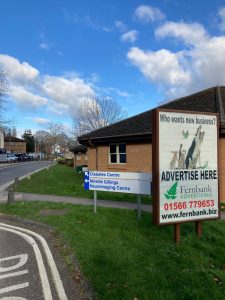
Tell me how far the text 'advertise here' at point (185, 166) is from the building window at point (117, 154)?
12.7 m

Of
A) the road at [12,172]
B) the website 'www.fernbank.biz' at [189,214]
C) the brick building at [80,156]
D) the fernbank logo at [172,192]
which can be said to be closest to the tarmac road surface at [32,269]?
the website 'www.fernbank.biz' at [189,214]

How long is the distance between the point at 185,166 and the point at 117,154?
1383 cm

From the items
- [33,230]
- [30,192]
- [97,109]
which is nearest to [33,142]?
[97,109]

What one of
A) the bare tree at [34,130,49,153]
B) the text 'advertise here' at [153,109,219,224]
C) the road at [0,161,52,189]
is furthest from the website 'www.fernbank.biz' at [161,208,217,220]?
the bare tree at [34,130,49,153]

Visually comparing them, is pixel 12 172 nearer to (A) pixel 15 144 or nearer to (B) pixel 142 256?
(B) pixel 142 256

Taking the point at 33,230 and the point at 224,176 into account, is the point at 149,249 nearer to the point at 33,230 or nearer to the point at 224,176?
the point at 33,230

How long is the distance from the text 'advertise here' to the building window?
12.7 metres

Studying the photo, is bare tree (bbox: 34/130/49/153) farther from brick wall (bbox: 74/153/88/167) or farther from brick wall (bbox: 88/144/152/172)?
brick wall (bbox: 88/144/152/172)

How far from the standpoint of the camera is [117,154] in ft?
73.5

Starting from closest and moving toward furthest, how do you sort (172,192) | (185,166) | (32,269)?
(32,269), (172,192), (185,166)

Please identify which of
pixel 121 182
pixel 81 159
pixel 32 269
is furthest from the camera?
pixel 81 159

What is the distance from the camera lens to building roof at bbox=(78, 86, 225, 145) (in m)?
19.5

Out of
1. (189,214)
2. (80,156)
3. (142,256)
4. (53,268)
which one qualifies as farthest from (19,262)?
(80,156)

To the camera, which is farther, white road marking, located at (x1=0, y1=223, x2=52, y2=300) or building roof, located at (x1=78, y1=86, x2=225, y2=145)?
building roof, located at (x1=78, y1=86, x2=225, y2=145)
